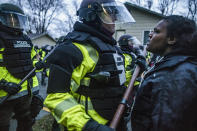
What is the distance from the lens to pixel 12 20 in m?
2.67

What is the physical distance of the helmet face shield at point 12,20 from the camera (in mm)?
2592

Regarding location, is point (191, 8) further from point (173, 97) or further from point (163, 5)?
point (173, 97)

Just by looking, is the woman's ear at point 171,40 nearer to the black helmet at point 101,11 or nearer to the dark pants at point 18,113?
the black helmet at point 101,11

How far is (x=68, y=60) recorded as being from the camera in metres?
1.29

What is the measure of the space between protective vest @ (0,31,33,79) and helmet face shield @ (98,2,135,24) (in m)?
1.72

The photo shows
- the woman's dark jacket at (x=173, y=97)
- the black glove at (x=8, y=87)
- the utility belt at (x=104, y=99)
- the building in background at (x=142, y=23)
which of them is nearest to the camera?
the woman's dark jacket at (x=173, y=97)

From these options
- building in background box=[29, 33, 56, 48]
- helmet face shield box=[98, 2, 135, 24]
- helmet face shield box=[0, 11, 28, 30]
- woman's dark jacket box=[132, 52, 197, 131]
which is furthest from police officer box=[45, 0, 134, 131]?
building in background box=[29, 33, 56, 48]

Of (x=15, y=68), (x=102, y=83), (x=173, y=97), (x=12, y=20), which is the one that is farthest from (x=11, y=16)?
(x=173, y=97)

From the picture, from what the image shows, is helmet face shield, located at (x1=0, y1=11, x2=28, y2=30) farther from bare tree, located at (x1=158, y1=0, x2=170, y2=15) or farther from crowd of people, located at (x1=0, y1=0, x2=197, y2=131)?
bare tree, located at (x1=158, y1=0, x2=170, y2=15)

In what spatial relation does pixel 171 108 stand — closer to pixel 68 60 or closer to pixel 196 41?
pixel 196 41

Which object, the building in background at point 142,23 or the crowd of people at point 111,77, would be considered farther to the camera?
the building in background at point 142,23

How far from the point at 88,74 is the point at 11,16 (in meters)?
2.12

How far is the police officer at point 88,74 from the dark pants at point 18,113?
1.58 m

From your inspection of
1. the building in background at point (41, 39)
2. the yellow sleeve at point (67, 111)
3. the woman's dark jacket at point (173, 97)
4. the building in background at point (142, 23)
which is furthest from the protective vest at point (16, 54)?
the building in background at point (41, 39)
